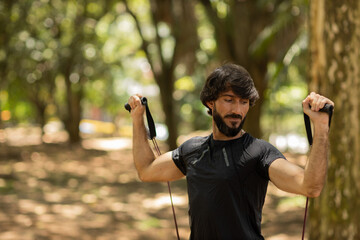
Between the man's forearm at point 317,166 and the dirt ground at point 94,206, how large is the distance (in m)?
5.81

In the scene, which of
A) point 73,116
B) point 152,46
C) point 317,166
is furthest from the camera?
point 73,116

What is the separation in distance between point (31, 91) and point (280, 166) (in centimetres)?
2110

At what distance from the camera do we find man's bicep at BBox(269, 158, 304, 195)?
1.97m

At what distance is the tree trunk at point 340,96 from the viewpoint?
A: 474 cm

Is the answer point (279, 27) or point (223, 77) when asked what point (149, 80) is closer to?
point (279, 27)

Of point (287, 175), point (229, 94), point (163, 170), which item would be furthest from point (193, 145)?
point (287, 175)

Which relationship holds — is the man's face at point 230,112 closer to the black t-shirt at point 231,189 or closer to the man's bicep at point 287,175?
the black t-shirt at point 231,189

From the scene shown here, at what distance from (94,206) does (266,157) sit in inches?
318

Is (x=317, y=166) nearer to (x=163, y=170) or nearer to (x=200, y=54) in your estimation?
(x=163, y=170)

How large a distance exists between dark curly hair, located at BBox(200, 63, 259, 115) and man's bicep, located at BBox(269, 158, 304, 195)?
15.3 inches

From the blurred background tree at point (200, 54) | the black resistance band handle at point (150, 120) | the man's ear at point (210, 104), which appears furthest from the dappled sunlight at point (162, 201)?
the man's ear at point (210, 104)

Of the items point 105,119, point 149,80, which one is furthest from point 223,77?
point 105,119

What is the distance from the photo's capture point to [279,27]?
9445mm

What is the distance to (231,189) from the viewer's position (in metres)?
2.13
